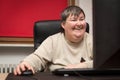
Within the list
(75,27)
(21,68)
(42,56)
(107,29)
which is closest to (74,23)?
(75,27)

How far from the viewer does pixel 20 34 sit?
313cm

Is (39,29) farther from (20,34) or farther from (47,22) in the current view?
(20,34)

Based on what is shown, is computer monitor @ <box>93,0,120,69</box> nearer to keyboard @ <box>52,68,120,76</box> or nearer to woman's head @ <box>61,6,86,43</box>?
keyboard @ <box>52,68,120,76</box>

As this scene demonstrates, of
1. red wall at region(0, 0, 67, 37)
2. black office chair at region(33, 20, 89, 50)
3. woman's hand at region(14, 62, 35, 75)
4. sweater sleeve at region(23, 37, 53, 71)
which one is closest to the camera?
woman's hand at region(14, 62, 35, 75)

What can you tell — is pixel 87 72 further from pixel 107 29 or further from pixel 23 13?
pixel 23 13

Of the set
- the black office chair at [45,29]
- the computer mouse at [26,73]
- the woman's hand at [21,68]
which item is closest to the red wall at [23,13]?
the black office chair at [45,29]

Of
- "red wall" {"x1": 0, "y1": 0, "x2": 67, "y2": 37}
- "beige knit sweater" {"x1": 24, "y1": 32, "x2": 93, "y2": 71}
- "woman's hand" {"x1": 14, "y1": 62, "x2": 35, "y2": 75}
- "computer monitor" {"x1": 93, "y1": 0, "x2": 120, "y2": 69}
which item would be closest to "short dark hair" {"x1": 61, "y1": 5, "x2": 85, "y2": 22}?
"beige knit sweater" {"x1": 24, "y1": 32, "x2": 93, "y2": 71}

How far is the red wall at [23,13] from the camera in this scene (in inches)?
121

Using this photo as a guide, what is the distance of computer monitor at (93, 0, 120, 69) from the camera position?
980 mm

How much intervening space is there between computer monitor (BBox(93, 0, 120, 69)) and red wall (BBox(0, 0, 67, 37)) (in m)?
2.16

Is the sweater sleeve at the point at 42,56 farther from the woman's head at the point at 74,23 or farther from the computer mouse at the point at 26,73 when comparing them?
the computer mouse at the point at 26,73

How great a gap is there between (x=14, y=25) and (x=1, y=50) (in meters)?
0.35

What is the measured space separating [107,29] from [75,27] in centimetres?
99

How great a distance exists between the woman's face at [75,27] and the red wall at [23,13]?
A: 1151mm
